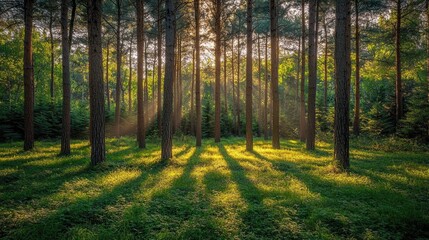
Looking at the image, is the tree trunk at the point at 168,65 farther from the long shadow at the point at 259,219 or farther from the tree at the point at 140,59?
the tree at the point at 140,59

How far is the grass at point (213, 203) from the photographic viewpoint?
3816 millimetres

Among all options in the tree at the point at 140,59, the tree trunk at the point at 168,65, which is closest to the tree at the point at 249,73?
the tree trunk at the point at 168,65

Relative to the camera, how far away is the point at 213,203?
16.6ft

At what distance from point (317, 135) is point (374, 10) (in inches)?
421

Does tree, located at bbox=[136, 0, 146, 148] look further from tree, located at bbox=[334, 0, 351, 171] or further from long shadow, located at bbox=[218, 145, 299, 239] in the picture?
tree, located at bbox=[334, 0, 351, 171]

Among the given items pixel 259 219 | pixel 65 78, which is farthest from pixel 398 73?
pixel 65 78

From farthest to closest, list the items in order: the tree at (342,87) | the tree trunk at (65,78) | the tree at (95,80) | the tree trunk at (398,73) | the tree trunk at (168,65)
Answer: the tree trunk at (398,73) → the tree trunk at (65,78) → the tree trunk at (168,65) → the tree at (95,80) → the tree at (342,87)

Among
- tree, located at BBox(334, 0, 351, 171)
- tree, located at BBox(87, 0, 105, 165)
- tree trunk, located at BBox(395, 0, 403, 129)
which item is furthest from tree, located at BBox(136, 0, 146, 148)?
tree trunk, located at BBox(395, 0, 403, 129)

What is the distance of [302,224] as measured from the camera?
4125 millimetres

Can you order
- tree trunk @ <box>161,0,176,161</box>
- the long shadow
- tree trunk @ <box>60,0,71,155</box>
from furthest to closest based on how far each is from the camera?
tree trunk @ <box>60,0,71,155</box> < tree trunk @ <box>161,0,176,161</box> < the long shadow

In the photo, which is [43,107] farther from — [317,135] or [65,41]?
[317,135]

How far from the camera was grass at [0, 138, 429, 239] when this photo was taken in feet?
12.5

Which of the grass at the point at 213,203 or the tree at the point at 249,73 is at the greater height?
the tree at the point at 249,73

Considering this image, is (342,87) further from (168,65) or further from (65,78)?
(65,78)
